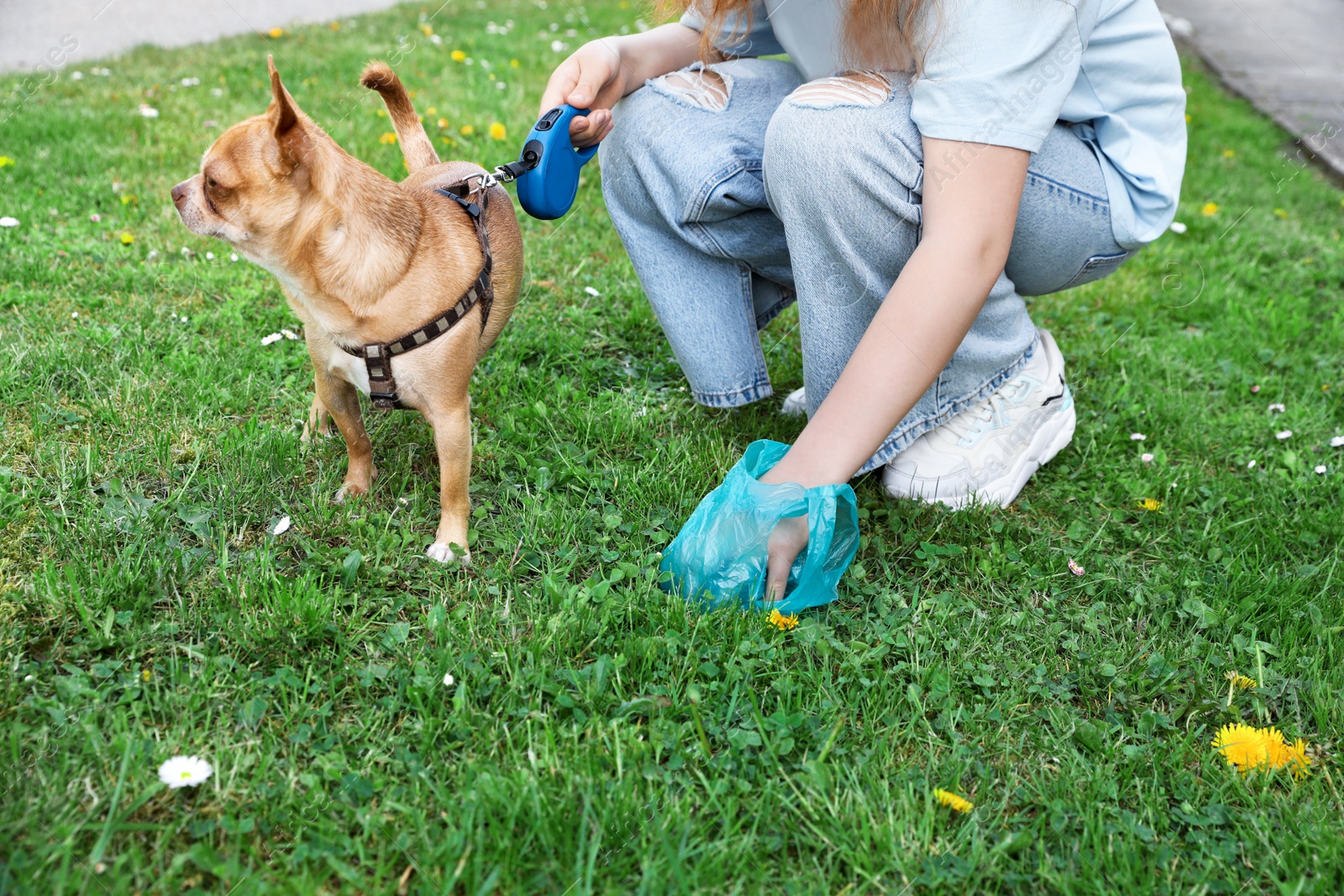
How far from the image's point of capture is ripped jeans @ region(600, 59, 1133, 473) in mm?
2047

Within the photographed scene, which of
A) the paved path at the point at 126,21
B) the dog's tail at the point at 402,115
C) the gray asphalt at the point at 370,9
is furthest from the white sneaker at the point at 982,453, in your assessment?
the paved path at the point at 126,21

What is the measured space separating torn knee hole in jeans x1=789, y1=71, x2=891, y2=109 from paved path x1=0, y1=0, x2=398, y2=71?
506 cm

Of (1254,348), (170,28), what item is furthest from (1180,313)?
(170,28)

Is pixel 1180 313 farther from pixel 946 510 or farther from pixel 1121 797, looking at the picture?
pixel 1121 797

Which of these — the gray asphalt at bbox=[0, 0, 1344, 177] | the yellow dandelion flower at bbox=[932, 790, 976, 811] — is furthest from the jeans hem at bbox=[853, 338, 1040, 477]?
the gray asphalt at bbox=[0, 0, 1344, 177]

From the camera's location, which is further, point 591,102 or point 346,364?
point 591,102

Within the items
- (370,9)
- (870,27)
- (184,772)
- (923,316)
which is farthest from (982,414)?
(370,9)

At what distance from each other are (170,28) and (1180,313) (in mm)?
7416

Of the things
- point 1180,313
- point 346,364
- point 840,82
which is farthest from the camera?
point 1180,313

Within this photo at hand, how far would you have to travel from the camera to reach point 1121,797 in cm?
158

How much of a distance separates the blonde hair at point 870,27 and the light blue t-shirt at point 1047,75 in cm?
4

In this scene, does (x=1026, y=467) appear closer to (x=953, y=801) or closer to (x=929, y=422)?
(x=929, y=422)

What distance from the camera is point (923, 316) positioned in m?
1.81

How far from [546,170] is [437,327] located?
1.47 feet
